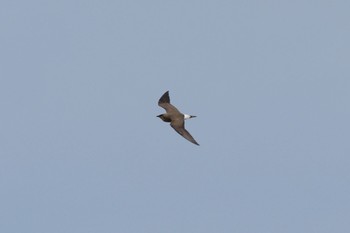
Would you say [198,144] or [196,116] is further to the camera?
[196,116]

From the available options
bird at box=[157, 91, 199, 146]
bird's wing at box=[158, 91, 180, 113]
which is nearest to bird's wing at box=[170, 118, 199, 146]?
bird at box=[157, 91, 199, 146]

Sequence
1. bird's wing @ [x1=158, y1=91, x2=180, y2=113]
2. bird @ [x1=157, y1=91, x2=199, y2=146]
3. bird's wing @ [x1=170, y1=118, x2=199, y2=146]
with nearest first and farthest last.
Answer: bird's wing @ [x1=170, y1=118, x2=199, y2=146] < bird @ [x1=157, y1=91, x2=199, y2=146] < bird's wing @ [x1=158, y1=91, x2=180, y2=113]

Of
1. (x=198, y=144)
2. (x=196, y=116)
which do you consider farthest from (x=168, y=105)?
(x=198, y=144)

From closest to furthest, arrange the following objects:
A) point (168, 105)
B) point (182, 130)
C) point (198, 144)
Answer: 1. point (198, 144)
2. point (182, 130)
3. point (168, 105)

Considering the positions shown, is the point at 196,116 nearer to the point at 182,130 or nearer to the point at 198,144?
the point at 182,130

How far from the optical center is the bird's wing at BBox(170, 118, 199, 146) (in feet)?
262

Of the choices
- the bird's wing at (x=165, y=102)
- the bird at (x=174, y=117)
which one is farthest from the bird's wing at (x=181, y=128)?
the bird's wing at (x=165, y=102)

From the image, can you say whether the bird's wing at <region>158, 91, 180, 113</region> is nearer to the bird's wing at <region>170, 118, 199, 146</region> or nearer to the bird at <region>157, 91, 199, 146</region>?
the bird at <region>157, 91, 199, 146</region>

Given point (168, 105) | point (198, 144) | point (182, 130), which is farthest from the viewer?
point (168, 105)

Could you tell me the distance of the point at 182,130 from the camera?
82438 millimetres

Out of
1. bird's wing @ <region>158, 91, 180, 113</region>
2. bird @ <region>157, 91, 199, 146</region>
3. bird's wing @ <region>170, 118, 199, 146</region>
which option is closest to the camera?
bird's wing @ <region>170, 118, 199, 146</region>

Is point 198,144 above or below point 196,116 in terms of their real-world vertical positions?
below

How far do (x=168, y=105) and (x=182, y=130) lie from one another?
331 inches

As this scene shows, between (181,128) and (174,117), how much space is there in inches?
137
